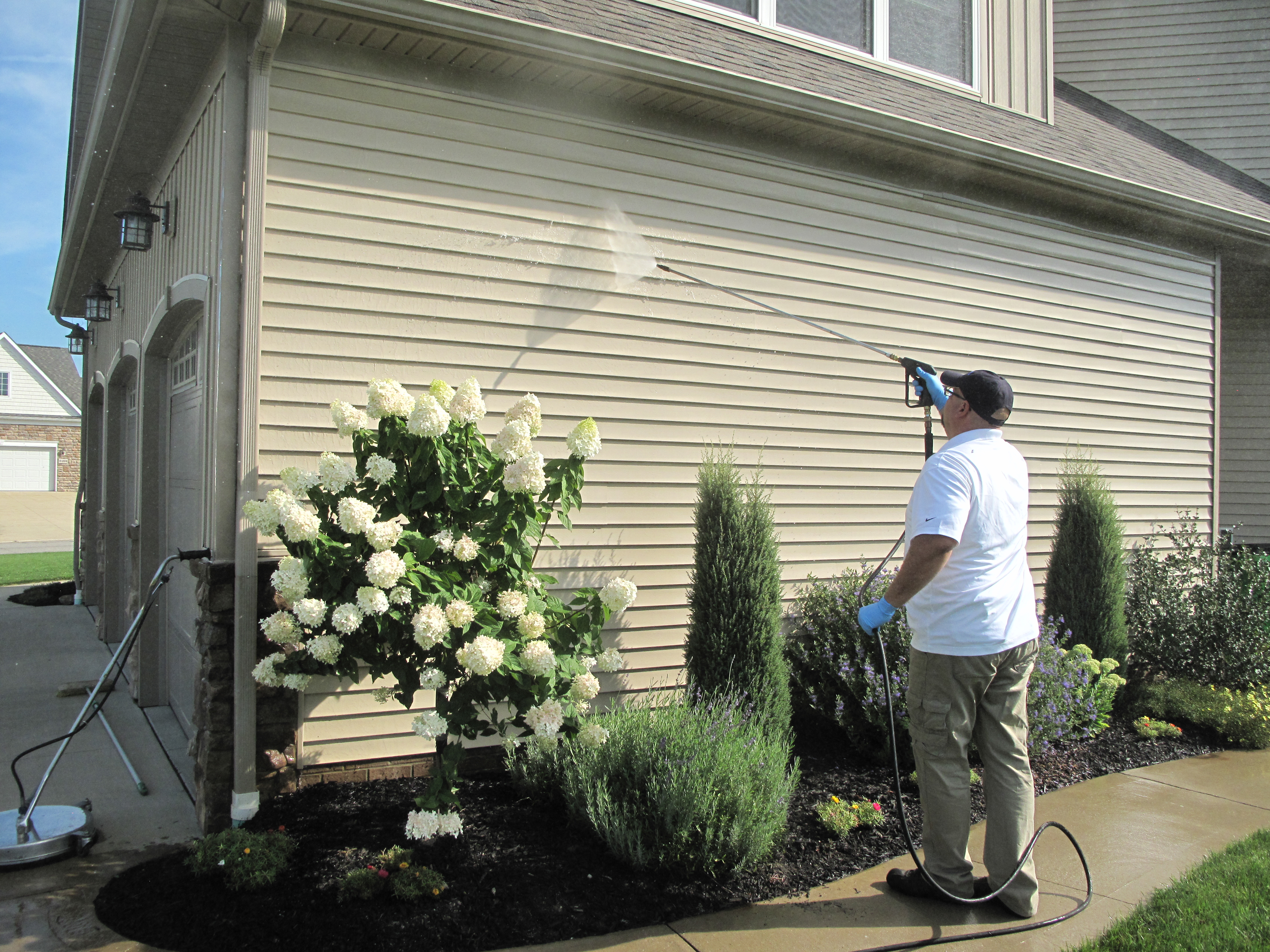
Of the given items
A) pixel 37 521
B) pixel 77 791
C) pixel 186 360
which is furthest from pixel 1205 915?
pixel 37 521

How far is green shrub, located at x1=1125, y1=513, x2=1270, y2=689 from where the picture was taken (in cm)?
595

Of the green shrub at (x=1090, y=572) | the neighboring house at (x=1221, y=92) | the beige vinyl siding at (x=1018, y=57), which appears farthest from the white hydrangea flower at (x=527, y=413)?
the neighboring house at (x=1221, y=92)

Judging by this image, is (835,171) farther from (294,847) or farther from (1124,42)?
(1124,42)

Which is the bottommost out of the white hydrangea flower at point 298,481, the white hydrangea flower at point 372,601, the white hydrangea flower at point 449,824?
the white hydrangea flower at point 449,824

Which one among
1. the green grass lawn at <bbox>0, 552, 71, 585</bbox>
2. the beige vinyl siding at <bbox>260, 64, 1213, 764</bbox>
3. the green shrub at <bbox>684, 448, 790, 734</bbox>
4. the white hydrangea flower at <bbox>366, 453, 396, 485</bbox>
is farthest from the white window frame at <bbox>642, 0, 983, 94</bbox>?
the green grass lawn at <bbox>0, 552, 71, 585</bbox>

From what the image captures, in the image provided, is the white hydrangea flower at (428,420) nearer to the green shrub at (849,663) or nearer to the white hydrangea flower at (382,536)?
the white hydrangea flower at (382,536)

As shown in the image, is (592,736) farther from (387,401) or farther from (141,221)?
(141,221)

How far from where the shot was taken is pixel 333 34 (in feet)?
13.9

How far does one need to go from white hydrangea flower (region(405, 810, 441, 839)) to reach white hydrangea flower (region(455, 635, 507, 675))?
616mm

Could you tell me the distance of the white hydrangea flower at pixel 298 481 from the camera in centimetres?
338

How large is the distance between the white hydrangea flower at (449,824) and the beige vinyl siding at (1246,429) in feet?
31.9

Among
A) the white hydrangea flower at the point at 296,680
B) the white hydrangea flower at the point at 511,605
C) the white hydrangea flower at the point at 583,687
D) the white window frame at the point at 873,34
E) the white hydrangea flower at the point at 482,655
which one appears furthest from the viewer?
the white window frame at the point at 873,34

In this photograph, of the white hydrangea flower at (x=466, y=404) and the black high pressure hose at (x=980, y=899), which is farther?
the white hydrangea flower at (x=466, y=404)

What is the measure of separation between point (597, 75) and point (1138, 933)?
4.51 metres
